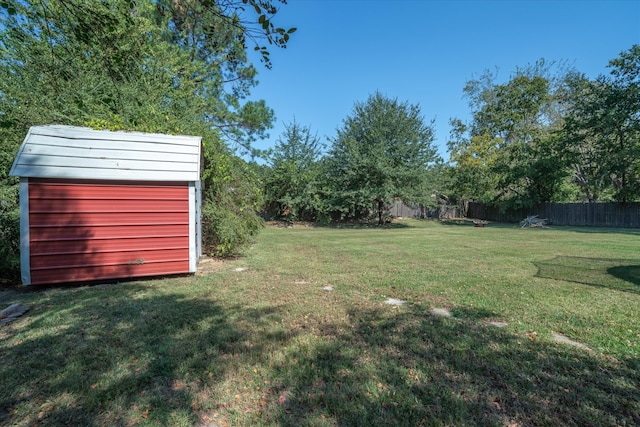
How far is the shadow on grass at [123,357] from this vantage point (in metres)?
1.95

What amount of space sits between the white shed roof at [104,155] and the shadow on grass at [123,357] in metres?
1.96

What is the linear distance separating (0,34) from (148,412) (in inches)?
361

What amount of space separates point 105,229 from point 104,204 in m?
0.40

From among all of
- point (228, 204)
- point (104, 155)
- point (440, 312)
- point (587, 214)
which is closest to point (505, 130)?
point (587, 214)

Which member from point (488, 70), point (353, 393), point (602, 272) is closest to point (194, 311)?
point (353, 393)

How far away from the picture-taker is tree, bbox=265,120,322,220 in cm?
2052

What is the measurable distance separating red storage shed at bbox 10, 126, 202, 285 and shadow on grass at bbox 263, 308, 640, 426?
385 centimetres

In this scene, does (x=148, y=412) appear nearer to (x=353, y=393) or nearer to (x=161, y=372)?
(x=161, y=372)

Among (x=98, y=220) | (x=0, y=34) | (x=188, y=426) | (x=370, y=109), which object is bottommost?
(x=188, y=426)

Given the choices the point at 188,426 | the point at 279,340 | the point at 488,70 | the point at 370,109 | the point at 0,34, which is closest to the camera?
the point at 188,426

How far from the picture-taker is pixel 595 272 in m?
5.62

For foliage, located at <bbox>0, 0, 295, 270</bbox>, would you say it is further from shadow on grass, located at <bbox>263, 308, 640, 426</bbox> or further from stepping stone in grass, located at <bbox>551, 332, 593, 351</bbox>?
stepping stone in grass, located at <bbox>551, 332, 593, 351</bbox>

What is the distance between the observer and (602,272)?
18.4ft

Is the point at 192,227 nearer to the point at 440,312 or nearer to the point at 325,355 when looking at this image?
the point at 325,355
